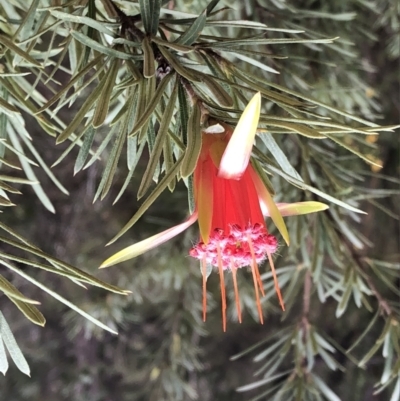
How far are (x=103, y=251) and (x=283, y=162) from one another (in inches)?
25.3

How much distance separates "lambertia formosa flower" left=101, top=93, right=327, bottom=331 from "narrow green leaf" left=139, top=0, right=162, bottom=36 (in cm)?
6

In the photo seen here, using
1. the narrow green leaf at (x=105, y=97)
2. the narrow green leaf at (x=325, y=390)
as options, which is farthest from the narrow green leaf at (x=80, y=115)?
the narrow green leaf at (x=325, y=390)

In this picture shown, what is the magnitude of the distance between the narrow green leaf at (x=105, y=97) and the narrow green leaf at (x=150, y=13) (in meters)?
0.02

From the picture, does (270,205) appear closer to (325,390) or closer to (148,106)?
(148,106)

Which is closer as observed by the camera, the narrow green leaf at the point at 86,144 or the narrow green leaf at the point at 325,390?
the narrow green leaf at the point at 86,144

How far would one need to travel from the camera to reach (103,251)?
33.0 inches

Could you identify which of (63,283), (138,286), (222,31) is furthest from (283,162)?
(63,283)

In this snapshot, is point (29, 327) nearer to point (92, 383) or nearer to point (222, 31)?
point (92, 383)

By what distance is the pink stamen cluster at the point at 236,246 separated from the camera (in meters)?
0.19

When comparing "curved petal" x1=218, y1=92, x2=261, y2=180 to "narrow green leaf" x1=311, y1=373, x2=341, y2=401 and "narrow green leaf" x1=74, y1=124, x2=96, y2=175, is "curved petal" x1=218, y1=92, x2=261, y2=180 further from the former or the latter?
"narrow green leaf" x1=311, y1=373, x2=341, y2=401

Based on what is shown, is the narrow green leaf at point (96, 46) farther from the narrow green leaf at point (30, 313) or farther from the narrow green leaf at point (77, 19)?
the narrow green leaf at point (30, 313)

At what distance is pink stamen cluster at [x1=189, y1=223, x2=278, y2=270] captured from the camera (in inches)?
7.4

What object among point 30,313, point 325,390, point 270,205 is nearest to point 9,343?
point 30,313

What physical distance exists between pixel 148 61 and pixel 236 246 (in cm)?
9
